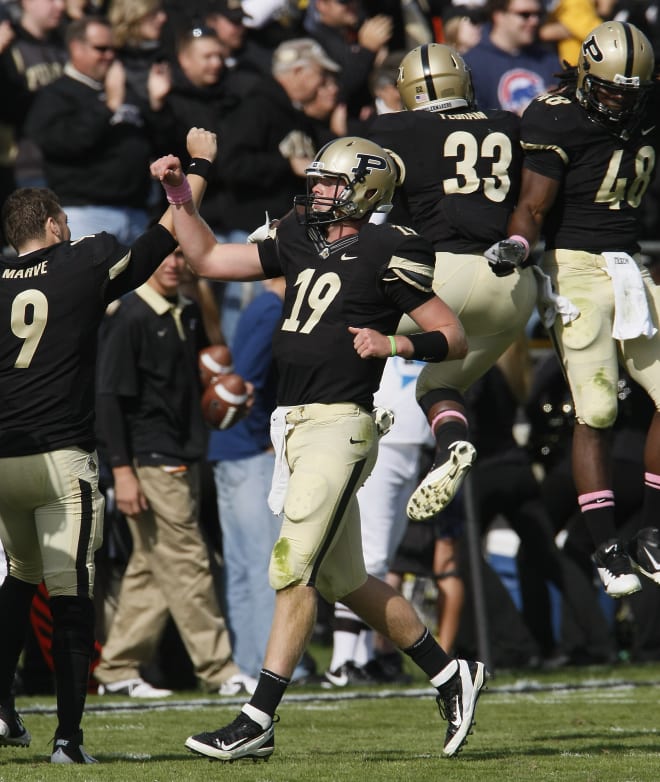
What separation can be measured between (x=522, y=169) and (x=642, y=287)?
0.75m

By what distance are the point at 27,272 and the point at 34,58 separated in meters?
5.06

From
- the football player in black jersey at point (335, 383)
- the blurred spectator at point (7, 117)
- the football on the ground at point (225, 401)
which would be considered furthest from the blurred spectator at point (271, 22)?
the football player in black jersey at point (335, 383)

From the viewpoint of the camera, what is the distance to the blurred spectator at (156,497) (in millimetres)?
8633

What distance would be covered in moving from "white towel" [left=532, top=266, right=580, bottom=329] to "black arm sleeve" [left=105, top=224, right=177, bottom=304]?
5.87 ft

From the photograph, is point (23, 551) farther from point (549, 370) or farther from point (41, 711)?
point (549, 370)

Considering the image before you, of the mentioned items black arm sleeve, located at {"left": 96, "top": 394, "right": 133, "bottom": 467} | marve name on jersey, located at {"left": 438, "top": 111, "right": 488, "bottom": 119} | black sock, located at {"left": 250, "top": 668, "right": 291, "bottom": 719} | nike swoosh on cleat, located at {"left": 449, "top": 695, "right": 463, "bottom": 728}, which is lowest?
black arm sleeve, located at {"left": 96, "top": 394, "right": 133, "bottom": 467}

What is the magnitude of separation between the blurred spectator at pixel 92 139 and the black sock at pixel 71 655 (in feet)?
13.7

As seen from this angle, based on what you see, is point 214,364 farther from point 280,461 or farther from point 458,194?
point 280,461

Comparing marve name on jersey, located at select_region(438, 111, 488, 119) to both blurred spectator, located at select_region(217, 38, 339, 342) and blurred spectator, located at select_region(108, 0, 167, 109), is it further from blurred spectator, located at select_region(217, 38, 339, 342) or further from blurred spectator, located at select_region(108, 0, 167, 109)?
blurred spectator, located at select_region(108, 0, 167, 109)

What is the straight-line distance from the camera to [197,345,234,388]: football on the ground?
28.9 ft

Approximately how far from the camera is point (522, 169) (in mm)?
6773

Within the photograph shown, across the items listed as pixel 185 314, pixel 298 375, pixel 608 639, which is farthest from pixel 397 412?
pixel 298 375

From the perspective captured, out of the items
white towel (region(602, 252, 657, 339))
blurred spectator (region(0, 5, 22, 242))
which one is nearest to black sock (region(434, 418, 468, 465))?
white towel (region(602, 252, 657, 339))

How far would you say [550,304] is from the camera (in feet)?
22.4
